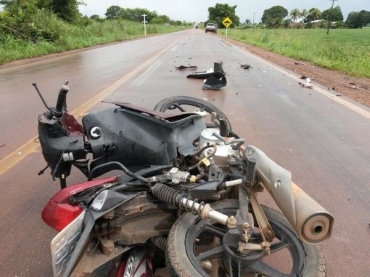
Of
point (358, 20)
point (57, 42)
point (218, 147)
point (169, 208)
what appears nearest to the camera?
point (169, 208)

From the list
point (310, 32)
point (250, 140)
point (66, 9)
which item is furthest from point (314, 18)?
point (250, 140)

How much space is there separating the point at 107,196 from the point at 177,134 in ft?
3.00

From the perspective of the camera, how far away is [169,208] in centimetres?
215

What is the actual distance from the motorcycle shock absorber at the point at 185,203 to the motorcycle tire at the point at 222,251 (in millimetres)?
143

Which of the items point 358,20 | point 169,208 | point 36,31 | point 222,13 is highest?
point 169,208

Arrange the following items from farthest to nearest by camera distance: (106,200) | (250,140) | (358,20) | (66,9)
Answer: (358,20) < (66,9) < (250,140) < (106,200)

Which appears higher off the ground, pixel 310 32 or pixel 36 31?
pixel 36 31

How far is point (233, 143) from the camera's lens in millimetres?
2398

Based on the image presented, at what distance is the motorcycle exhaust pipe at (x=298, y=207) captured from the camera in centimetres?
167

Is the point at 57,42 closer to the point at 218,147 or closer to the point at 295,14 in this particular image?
the point at 218,147

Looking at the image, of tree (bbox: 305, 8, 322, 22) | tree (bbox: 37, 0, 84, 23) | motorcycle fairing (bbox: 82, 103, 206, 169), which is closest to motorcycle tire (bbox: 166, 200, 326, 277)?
motorcycle fairing (bbox: 82, 103, 206, 169)

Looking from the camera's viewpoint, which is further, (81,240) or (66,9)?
(66,9)

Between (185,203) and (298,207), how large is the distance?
0.58 metres

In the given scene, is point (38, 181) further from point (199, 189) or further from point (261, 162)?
point (261, 162)
